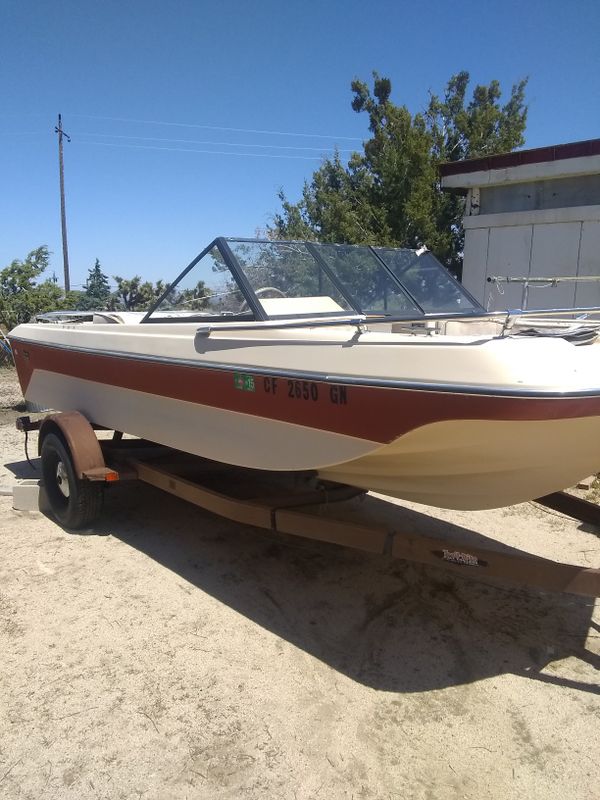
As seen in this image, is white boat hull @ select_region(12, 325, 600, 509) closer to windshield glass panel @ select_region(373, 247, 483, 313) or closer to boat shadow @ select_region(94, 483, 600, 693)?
boat shadow @ select_region(94, 483, 600, 693)

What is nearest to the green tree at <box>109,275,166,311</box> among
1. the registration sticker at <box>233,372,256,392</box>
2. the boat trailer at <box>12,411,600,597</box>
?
the boat trailer at <box>12,411,600,597</box>

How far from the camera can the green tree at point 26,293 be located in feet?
48.3

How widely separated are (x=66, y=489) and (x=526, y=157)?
24.2 ft

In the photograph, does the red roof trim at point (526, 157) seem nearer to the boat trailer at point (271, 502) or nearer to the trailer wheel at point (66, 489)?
the boat trailer at point (271, 502)

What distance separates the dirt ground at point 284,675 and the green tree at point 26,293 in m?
11.7

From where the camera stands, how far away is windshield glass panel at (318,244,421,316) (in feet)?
12.8

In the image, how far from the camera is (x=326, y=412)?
287 cm

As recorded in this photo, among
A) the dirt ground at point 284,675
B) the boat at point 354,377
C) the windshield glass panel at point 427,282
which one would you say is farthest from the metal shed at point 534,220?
the dirt ground at point 284,675

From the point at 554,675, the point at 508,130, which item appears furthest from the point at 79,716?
the point at 508,130

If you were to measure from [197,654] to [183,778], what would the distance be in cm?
77

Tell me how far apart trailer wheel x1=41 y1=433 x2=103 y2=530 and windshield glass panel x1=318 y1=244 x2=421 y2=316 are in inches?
86.6

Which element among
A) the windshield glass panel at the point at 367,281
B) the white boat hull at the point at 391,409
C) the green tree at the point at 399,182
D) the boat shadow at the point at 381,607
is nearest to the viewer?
the white boat hull at the point at 391,409

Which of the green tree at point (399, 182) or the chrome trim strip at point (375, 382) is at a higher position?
the green tree at point (399, 182)

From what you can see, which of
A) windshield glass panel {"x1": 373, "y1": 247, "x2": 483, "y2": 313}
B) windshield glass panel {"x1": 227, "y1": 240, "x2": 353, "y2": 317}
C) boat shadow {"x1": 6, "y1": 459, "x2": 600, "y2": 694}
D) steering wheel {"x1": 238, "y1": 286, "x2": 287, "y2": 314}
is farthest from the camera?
windshield glass panel {"x1": 373, "y1": 247, "x2": 483, "y2": 313}
